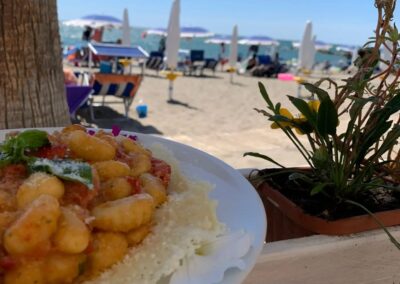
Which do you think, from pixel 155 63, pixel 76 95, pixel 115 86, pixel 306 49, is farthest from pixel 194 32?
pixel 76 95

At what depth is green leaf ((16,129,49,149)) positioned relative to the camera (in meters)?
0.96

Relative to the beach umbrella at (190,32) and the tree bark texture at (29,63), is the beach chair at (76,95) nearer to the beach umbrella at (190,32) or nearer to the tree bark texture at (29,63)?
the tree bark texture at (29,63)

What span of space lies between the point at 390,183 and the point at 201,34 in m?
22.6

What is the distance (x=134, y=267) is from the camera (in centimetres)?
83

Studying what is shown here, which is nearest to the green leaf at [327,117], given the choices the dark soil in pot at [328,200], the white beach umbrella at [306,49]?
the dark soil in pot at [328,200]

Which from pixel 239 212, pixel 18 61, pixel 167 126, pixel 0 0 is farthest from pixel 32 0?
A: pixel 167 126

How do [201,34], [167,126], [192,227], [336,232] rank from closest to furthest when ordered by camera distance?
1. [192,227]
2. [336,232]
3. [167,126]
4. [201,34]

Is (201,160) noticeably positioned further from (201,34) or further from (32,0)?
(201,34)

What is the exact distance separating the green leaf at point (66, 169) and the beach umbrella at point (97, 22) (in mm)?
19402

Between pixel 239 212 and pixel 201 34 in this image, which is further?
pixel 201 34

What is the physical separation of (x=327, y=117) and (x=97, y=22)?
64.2 ft

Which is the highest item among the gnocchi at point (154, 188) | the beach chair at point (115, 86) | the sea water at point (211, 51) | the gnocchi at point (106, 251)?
the gnocchi at point (154, 188)

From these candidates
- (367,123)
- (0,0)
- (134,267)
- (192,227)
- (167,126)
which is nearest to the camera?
(134,267)

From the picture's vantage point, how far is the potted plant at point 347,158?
4.26 feet
